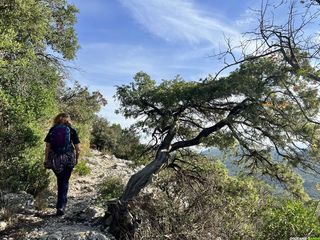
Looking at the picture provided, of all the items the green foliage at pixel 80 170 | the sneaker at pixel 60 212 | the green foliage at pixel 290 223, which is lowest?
the green foliage at pixel 290 223

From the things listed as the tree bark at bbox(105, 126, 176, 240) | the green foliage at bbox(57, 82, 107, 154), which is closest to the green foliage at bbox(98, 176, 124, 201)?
the tree bark at bbox(105, 126, 176, 240)

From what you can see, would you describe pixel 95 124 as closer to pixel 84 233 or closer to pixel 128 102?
pixel 128 102

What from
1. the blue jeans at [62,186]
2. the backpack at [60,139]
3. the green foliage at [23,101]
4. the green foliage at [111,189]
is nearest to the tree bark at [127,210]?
the blue jeans at [62,186]

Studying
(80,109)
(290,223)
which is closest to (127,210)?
(290,223)

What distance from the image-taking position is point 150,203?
6.79m

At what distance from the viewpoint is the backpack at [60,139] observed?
24.5ft

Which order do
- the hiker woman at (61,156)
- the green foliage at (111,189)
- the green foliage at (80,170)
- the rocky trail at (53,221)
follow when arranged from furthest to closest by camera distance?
the green foliage at (80,170)
the green foliage at (111,189)
the hiker woman at (61,156)
the rocky trail at (53,221)

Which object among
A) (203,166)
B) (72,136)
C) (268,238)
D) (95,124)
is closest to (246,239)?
(268,238)

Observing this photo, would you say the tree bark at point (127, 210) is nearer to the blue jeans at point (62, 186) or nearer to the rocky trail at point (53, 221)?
the rocky trail at point (53, 221)

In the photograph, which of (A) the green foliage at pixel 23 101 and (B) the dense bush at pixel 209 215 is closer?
(B) the dense bush at pixel 209 215

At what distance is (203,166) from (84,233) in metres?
4.12

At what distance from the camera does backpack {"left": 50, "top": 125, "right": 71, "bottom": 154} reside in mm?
7473

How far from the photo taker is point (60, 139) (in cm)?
750

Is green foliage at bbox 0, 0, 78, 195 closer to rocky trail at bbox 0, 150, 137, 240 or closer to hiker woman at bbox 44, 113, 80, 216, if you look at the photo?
rocky trail at bbox 0, 150, 137, 240
